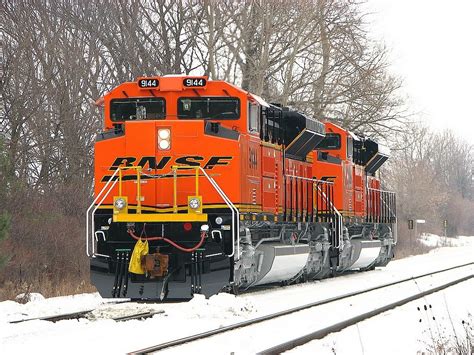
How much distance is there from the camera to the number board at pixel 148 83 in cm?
1603

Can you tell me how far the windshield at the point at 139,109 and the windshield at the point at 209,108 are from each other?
0.38m

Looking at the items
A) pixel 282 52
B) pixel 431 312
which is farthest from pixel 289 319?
pixel 282 52

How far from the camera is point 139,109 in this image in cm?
1620

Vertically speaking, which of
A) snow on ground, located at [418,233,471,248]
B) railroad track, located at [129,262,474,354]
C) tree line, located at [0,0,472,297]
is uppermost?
tree line, located at [0,0,472,297]

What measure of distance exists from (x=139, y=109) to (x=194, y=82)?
1115 millimetres

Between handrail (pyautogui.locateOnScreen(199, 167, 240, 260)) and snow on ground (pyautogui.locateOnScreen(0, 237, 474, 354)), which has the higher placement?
handrail (pyautogui.locateOnScreen(199, 167, 240, 260))

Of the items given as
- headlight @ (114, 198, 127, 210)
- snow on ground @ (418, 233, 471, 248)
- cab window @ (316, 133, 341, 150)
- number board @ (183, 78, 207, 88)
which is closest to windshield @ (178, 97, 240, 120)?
number board @ (183, 78, 207, 88)

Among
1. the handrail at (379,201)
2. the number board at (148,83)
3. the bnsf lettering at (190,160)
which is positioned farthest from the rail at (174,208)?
the handrail at (379,201)

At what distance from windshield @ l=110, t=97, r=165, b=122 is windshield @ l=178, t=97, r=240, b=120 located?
38 centimetres

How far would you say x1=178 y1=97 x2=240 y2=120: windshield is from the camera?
16109 mm

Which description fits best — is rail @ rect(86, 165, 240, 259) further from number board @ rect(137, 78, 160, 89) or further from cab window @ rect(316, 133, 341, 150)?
cab window @ rect(316, 133, 341, 150)

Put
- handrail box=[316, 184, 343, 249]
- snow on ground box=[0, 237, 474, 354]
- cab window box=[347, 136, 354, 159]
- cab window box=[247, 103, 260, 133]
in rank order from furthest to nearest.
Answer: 1. cab window box=[347, 136, 354, 159]
2. handrail box=[316, 184, 343, 249]
3. cab window box=[247, 103, 260, 133]
4. snow on ground box=[0, 237, 474, 354]

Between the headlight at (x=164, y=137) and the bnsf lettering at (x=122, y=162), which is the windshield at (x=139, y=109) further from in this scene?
the bnsf lettering at (x=122, y=162)

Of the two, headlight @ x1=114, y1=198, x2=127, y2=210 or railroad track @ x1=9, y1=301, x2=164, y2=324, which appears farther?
headlight @ x1=114, y1=198, x2=127, y2=210
